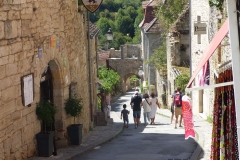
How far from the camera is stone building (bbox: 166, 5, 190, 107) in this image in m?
28.3

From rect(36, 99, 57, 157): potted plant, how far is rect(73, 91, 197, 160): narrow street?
85cm

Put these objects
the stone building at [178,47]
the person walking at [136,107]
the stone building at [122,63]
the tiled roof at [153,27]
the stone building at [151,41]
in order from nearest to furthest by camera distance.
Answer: the person walking at [136,107], the stone building at [178,47], the tiled roof at [153,27], the stone building at [151,41], the stone building at [122,63]

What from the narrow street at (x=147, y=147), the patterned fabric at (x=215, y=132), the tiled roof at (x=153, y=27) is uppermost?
the tiled roof at (x=153, y=27)

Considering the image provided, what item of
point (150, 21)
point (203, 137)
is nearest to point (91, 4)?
point (203, 137)

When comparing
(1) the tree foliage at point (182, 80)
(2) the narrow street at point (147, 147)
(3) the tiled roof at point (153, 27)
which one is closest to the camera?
(2) the narrow street at point (147, 147)

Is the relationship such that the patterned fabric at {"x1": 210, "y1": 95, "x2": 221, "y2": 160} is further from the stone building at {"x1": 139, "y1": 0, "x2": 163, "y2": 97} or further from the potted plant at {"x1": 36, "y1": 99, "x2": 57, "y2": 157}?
the stone building at {"x1": 139, "y1": 0, "x2": 163, "y2": 97}

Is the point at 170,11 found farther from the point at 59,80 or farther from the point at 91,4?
the point at 59,80

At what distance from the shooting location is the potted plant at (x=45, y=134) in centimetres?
1279

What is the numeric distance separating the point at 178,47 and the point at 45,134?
1747 cm

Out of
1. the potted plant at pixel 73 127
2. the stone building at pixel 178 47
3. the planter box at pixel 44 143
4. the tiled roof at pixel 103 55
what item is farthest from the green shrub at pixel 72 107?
the tiled roof at pixel 103 55

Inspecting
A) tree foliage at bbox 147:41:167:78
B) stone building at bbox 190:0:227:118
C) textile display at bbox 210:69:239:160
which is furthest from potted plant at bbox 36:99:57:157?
tree foliage at bbox 147:41:167:78

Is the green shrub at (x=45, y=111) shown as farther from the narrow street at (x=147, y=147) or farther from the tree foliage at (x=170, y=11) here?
the tree foliage at (x=170, y=11)

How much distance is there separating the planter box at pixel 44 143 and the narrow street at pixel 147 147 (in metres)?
0.86

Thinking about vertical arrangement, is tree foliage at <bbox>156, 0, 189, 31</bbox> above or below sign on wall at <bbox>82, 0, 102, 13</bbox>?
above
